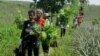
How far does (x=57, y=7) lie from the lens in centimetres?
3144

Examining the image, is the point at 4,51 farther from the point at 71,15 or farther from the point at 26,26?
the point at 71,15

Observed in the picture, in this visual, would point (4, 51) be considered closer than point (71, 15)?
Yes

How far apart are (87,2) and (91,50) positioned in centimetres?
3251

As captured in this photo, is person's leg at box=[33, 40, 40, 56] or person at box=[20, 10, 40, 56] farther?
person's leg at box=[33, 40, 40, 56]

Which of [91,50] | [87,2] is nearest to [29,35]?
[91,50]

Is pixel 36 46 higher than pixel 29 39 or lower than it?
lower

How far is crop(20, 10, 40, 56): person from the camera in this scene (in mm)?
11562

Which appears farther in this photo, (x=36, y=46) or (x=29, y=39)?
(x=36, y=46)

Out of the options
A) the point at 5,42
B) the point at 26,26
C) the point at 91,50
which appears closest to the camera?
the point at 91,50

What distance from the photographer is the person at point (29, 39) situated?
37.9 feet

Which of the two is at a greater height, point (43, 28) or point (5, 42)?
point (43, 28)

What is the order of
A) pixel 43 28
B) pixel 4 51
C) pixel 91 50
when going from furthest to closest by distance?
pixel 4 51
pixel 43 28
pixel 91 50

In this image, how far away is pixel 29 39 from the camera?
11859 mm

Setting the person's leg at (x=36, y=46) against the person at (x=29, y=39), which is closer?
the person at (x=29, y=39)
